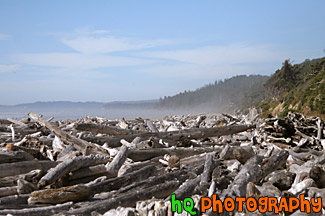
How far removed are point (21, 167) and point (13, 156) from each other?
1.53 feet

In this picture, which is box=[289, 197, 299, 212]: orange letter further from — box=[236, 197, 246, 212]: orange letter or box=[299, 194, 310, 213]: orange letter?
box=[236, 197, 246, 212]: orange letter

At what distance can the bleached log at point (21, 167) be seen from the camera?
489 cm

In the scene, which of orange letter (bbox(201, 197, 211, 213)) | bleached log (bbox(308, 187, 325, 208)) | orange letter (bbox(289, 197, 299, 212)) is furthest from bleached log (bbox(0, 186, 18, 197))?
bleached log (bbox(308, 187, 325, 208))

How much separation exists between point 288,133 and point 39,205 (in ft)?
22.3

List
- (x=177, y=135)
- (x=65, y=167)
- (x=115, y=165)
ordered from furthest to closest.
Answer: (x=177, y=135) → (x=115, y=165) → (x=65, y=167)

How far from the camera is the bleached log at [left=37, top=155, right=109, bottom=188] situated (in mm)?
4271

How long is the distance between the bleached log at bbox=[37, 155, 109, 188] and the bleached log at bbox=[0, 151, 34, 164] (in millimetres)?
1199

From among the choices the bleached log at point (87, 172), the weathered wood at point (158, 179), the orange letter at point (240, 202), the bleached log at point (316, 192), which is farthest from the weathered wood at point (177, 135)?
the orange letter at point (240, 202)

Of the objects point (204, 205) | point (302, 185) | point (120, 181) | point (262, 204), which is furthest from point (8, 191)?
point (302, 185)

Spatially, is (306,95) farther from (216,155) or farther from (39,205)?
(39,205)

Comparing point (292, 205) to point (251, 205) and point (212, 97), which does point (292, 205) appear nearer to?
point (251, 205)

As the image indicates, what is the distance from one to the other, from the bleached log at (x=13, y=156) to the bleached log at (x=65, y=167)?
3.93ft

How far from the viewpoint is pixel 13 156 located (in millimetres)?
5379

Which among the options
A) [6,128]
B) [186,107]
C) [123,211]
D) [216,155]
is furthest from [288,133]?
[186,107]
